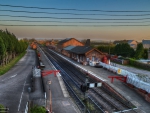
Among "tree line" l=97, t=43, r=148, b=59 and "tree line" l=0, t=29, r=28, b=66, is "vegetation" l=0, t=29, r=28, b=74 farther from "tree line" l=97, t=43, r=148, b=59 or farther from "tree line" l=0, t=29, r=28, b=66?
"tree line" l=97, t=43, r=148, b=59

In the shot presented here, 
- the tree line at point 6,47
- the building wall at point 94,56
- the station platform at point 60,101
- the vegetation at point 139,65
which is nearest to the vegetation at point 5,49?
the tree line at point 6,47

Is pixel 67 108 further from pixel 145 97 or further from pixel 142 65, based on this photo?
pixel 142 65

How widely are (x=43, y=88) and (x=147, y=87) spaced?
9.39 m

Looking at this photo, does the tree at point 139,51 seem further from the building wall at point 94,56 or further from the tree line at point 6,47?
the tree line at point 6,47

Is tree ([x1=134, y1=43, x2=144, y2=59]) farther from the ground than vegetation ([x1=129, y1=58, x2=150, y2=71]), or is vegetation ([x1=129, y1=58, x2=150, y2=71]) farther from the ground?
tree ([x1=134, y1=43, x2=144, y2=59])

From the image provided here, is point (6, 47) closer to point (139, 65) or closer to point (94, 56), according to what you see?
point (94, 56)

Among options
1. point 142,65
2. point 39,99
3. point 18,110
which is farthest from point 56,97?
point 142,65

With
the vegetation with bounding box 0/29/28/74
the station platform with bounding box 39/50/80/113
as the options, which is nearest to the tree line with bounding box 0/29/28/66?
the vegetation with bounding box 0/29/28/74

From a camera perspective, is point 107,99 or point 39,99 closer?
point 39,99

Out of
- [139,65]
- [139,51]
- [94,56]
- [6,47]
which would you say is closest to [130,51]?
[139,51]

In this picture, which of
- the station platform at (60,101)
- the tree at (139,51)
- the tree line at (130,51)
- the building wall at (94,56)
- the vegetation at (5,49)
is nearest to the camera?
the station platform at (60,101)

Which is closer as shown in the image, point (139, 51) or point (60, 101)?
point (60, 101)

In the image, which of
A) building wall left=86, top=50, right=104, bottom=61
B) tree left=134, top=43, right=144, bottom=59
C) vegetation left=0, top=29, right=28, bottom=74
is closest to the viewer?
vegetation left=0, top=29, right=28, bottom=74

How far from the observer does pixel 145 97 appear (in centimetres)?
1355
